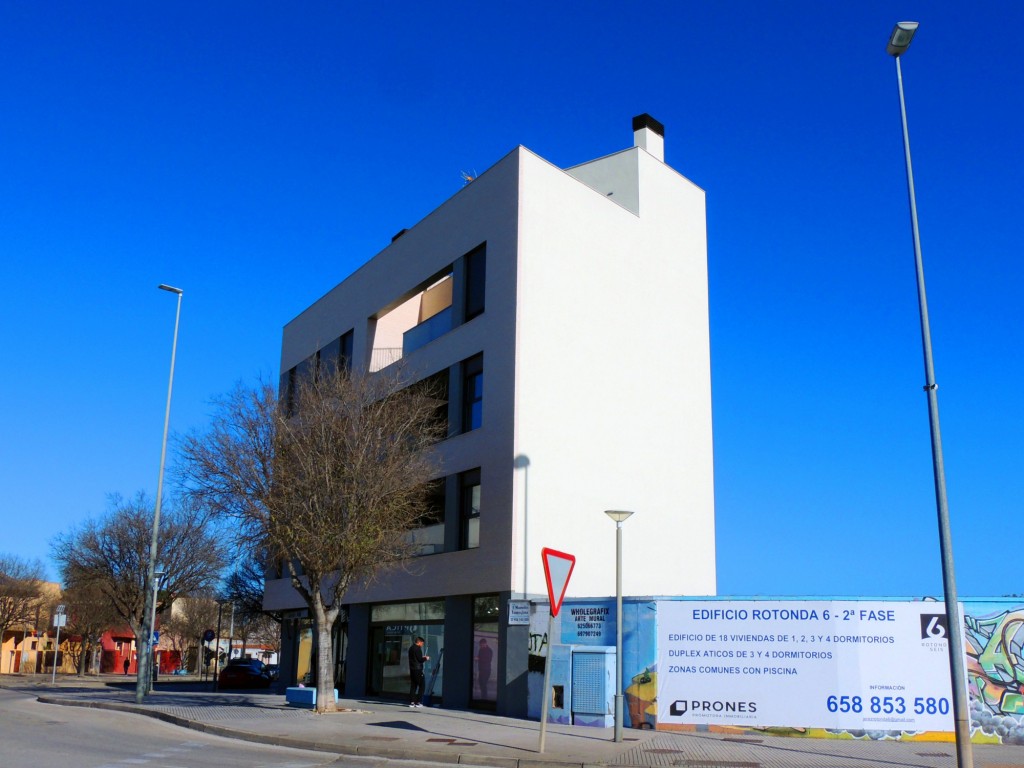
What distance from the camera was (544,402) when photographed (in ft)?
82.3

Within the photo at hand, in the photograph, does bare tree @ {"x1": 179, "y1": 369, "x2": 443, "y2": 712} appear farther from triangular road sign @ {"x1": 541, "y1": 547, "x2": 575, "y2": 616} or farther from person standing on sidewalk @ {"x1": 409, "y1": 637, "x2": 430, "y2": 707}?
triangular road sign @ {"x1": 541, "y1": 547, "x2": 575, "y2": 616}

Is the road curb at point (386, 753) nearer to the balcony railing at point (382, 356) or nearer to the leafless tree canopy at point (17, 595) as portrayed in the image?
the balcony railing at point (382, 356)

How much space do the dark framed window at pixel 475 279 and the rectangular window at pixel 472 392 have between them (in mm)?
1361

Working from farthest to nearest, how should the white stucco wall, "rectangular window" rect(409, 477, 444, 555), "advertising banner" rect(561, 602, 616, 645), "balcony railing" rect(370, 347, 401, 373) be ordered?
1. "balcony railing" rect(370, 347, 401, 373)
2. "rectangular window" rect(409, 477, 444, 555)
3. the white stucco wall
4. "advertising banner" rect(561, 602, 616, 645)

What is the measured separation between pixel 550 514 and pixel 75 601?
52.7m

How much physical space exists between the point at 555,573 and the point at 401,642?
1449cm

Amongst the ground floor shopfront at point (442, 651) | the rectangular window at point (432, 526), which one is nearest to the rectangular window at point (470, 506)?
the rectangular window at point (432, 526)

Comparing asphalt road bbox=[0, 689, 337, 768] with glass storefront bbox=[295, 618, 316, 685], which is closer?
asphalt road bbox=[0, 689, 337, 768]

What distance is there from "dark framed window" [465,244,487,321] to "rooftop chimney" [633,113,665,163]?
765 centimetres

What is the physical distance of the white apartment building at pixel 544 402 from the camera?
24562 mm

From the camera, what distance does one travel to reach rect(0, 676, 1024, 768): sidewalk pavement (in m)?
14.8

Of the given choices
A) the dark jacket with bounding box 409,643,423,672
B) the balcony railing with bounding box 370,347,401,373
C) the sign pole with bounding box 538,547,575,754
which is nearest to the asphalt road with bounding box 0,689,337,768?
the sign pole with bounding box 538,547,575,754

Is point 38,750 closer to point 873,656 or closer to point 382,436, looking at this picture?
point 382,436

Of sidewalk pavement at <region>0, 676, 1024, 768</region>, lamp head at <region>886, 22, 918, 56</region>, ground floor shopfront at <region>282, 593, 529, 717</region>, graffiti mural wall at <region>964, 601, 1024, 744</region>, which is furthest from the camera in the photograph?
ground floor shopfront at <region>282, 593, 529, 717</region>
